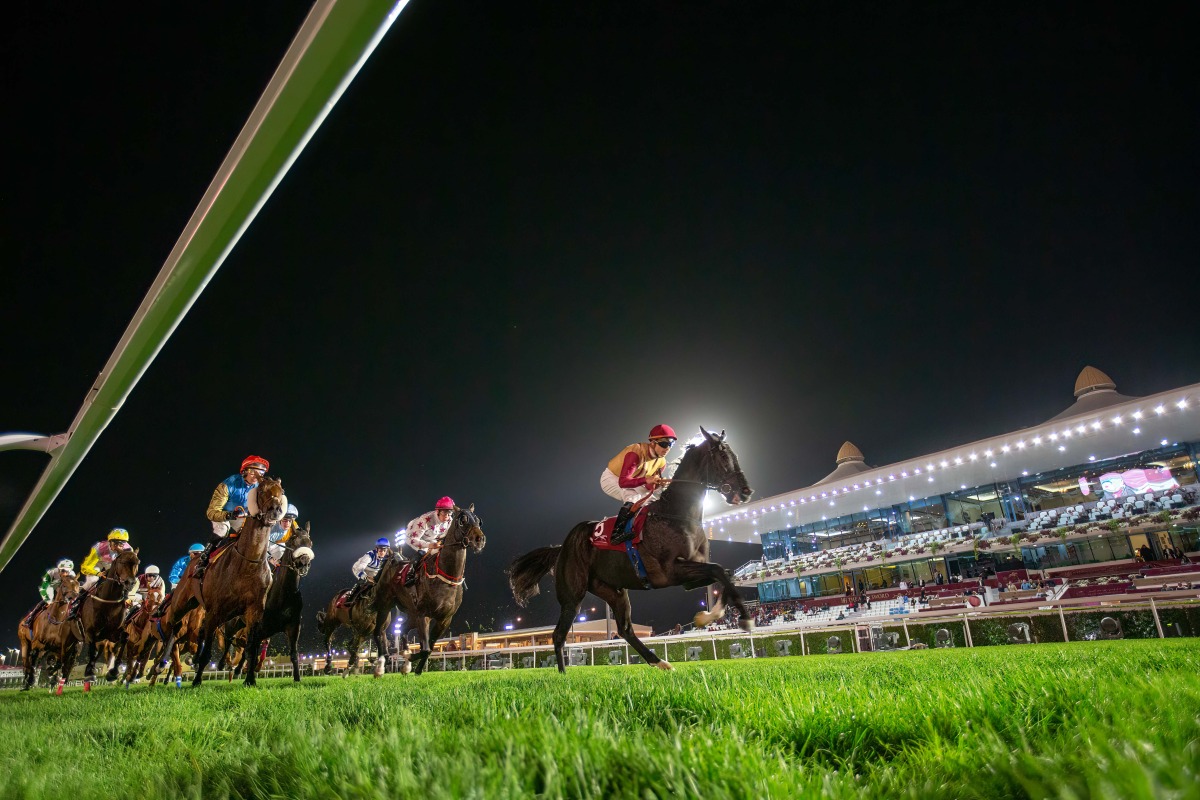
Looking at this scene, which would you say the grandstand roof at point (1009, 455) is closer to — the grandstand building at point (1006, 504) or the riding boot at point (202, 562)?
the grandstand building at point (1006, 504)

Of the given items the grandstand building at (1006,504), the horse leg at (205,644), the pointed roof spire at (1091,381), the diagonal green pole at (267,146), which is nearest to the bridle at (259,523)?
the horse leg at (205,644)

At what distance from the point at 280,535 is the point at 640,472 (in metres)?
7.13

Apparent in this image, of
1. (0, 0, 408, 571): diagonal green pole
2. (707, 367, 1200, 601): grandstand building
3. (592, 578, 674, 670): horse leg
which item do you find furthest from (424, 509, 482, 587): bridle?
(707, 367, 1200, 601): grandstand building

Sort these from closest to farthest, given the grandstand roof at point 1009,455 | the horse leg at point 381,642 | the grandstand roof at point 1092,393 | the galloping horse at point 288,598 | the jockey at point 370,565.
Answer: the galloping horse at point 288,598, the horse leg at point 381,642, the jockey at point 370,565, the grandstand roof at point 1009,455, the grandstand roof at point 1092,393

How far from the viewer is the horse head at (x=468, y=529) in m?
10.3

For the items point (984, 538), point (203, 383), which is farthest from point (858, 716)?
point (984, 538)

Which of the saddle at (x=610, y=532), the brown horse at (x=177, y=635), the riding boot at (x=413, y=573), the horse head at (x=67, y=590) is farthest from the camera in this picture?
the horse head at (x=67, y=590)

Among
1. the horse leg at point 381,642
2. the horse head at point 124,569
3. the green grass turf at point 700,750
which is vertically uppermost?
the horse head at point 124,569

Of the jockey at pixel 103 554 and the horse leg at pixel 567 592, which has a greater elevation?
the jockey at pixel 103 554

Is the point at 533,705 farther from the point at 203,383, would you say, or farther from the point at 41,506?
the point at 203,383

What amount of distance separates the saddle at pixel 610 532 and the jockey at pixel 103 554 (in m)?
8.72

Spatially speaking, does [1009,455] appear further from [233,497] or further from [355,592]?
[233,497]

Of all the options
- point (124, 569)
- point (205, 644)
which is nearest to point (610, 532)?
point (205, 644)

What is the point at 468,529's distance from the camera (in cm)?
1035
